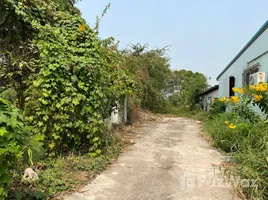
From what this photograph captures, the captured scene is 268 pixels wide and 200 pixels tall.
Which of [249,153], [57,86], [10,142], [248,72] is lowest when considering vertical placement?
[249,153]

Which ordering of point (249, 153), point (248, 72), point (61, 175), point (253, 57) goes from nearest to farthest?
point (61, 175), point (249, 153), point (253, 57), point (248, 72)

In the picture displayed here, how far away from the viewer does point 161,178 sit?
3613mm

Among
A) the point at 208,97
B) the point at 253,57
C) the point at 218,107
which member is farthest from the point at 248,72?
the point at 208,97

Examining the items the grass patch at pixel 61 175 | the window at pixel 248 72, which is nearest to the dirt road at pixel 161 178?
the grass patch at pixel 61 175

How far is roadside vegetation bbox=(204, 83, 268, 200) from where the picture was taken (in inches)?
117

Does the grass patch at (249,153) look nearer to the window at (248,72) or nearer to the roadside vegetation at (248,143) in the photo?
the roadside vegetation at (248,143)

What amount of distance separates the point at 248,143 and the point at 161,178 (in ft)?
6.17

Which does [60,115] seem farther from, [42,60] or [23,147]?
[23,147]

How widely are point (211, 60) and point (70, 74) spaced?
1647 centimetres

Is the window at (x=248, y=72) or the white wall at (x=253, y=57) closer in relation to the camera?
the white wall at (x=253, y=57)

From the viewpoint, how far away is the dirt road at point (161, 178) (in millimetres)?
3041

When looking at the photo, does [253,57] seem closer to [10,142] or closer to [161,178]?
[161,178]

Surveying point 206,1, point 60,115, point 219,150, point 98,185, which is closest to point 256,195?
point 98,185

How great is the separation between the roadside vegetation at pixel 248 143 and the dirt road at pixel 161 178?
0.90 feet
